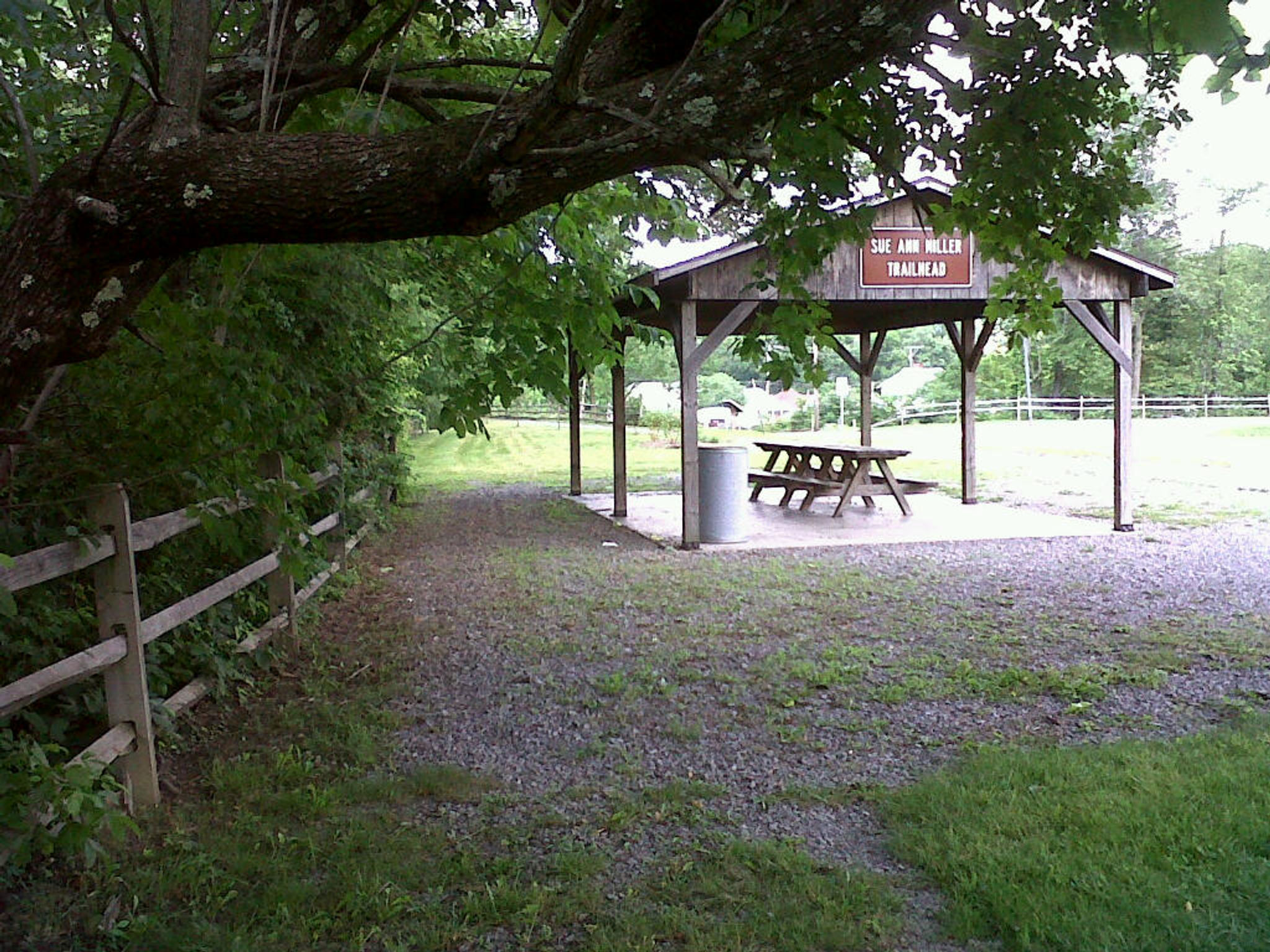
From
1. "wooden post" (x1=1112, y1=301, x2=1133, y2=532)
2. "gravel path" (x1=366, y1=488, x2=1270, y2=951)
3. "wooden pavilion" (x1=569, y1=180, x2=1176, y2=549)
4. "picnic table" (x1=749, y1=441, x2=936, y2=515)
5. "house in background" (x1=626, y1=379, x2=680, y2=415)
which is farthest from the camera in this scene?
"house in background" (x1=626, y1=379, x2=680, y2=415)

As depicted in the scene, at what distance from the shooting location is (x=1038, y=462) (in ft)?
76.9

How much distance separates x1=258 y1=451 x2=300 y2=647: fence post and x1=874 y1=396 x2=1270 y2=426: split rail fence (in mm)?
39819

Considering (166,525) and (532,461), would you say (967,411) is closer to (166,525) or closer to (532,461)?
(166,525)

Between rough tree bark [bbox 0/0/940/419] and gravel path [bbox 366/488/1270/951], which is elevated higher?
rough tree bark [bbox 0/0/940/419]

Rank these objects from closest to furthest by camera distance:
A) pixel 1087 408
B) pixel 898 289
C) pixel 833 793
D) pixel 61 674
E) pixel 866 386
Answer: pixel 61 674, pixel 833 793, pixel 898 289, pixel 866 386, pixel 1087 408

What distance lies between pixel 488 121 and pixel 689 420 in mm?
8920

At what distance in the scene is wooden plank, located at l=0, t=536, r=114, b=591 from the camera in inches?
127

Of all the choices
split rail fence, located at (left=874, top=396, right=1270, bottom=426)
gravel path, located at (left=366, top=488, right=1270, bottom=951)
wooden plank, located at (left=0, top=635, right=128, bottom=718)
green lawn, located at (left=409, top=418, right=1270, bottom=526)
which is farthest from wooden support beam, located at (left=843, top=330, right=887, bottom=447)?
split rail fence, located at (left=874, top=396, right=1270, bottom=426)

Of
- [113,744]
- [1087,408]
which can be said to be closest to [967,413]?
[113,744]

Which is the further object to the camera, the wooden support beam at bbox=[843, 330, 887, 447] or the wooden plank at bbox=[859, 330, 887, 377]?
the wooden support beam at bbox=[843, 330, 887, 447]

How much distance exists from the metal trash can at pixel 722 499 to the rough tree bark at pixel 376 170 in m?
9.11

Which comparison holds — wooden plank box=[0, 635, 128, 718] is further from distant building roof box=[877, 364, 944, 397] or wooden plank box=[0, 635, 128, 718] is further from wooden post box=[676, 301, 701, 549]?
distant building roof box=[877, 364, 944, 397]

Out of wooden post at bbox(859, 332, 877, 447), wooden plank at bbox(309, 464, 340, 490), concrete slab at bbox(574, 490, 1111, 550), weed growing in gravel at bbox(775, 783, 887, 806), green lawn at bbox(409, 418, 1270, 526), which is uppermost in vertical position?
wooden post at bbox(859, 332, 877, 447)

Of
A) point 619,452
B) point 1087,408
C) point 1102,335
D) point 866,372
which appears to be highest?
point 1102,335
